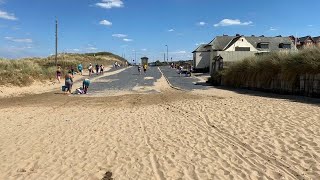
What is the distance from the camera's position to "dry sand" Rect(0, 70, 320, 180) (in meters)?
7.12

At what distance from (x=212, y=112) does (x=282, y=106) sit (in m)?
2.92

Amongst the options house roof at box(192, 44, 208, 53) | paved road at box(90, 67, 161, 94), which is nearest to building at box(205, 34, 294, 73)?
house roof at box(192, 44, 208, 53)

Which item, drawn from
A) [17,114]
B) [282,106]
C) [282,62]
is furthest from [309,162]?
[282,62]

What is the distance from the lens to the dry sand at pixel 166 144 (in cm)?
712

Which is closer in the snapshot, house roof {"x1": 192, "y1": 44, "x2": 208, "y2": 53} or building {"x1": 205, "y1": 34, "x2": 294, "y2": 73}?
building {"x1": 205, "y1": 34, "x2": 294, "y2": 73}

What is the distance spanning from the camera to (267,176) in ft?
21.7

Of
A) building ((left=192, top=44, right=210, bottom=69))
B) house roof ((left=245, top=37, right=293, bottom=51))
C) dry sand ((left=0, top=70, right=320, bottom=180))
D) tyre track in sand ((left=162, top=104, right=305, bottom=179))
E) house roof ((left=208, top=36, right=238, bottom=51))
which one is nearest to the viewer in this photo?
tyre track in sand ((left=162, top=104, right=305, bottom=179))

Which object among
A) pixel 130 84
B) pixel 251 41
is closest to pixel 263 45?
pixel 251 41

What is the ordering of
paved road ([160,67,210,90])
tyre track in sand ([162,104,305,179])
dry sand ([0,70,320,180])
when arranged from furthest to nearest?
paved road ([160,67,210,90]), dry sand ([0,70,320,180]), tyre track in sand ([162,104,305,179])

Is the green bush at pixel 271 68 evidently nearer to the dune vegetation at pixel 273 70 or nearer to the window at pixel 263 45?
the dune vegetation at pixel 273 70

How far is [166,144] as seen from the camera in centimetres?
920

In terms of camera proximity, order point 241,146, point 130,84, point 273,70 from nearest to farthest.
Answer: point 241,146, point 273,70, point 130,84

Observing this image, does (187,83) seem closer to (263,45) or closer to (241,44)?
(241,44)

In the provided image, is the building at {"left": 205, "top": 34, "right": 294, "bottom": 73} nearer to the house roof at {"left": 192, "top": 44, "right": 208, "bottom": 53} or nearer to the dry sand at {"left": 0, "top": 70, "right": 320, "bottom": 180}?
the house roof at {"left": 192, "top": 44, "right": 208, "bottom": 53}
